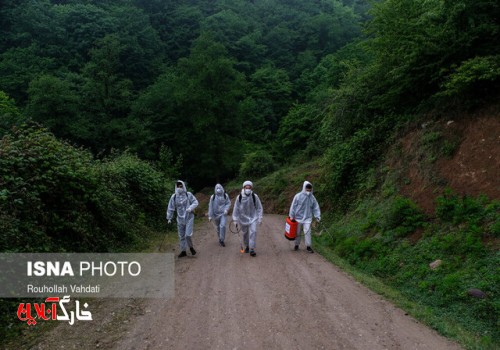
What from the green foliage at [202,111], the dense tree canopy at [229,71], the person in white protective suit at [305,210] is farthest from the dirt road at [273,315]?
the green foliage at [202,111]

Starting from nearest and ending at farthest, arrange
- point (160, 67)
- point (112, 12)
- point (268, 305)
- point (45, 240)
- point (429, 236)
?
point (268, 305), point (45, 240), point (429, 236), point (160, 67), point (112, 12)

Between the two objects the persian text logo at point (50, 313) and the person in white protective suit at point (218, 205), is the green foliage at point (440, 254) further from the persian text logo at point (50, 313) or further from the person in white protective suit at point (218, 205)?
the persian text logo at point (50, 313)

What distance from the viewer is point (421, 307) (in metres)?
7.54

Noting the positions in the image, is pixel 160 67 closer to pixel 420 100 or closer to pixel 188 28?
pixel 188 28

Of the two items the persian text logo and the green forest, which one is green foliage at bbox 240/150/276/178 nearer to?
the green forest

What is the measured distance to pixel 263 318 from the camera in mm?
6492

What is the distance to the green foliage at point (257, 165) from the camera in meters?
39.0

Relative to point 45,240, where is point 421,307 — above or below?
below

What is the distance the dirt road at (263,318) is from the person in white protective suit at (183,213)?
75.6 inches

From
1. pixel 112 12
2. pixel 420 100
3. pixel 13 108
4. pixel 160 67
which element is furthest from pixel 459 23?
pixel 112 12

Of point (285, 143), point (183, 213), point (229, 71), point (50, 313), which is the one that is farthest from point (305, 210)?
point (229, 71)

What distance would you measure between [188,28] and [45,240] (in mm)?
60107

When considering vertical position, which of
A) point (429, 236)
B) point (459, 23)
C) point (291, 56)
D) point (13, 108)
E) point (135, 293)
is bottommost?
point (135, 293)

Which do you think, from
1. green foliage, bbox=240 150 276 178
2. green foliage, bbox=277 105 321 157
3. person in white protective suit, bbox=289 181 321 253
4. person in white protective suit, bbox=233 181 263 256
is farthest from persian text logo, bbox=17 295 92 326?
green foliage, bbox=277 105 321 157
